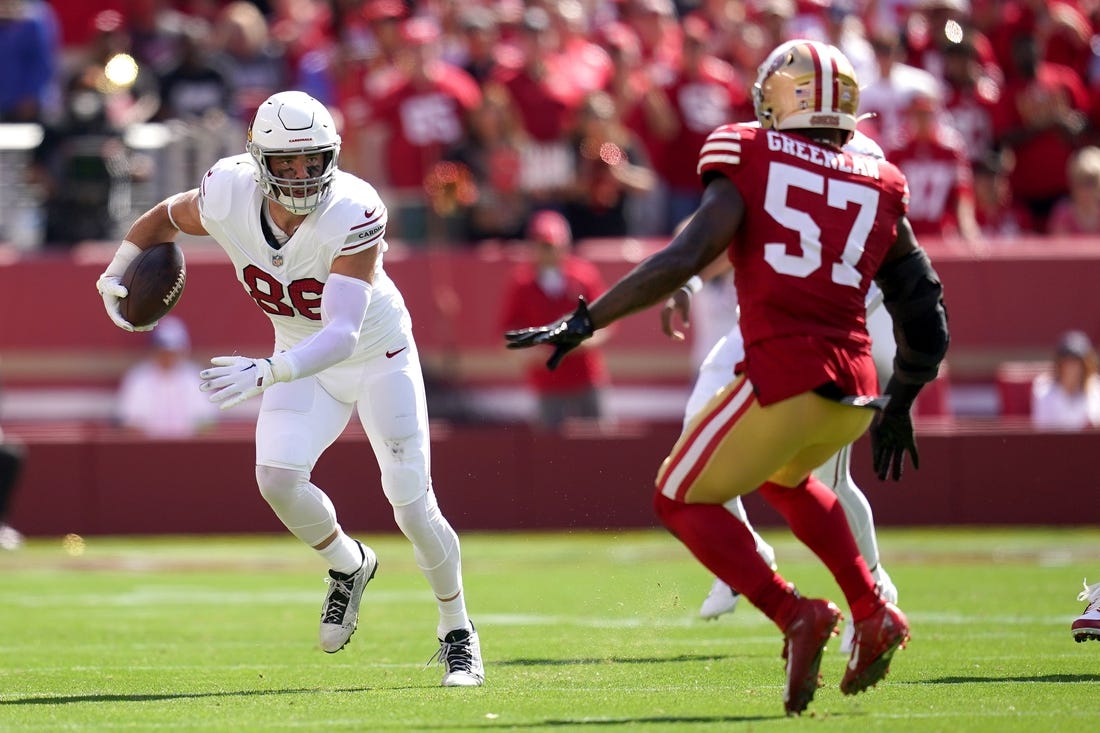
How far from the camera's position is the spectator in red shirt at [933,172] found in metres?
12.2

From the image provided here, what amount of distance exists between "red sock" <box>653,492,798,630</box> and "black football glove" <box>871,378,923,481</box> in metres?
0.78

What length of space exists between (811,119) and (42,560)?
291 inches

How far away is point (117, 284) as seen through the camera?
633cm

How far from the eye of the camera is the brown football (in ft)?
20.8

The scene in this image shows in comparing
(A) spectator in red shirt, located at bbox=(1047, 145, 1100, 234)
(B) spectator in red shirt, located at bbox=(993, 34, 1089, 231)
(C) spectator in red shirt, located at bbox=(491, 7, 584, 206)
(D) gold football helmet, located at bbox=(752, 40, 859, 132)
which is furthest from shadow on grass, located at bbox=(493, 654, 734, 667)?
(B) spectator in red shirt, located at bbox=(993, 34, 1089, 231)

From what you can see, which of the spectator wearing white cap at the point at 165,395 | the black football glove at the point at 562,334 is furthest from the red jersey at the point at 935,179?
the black football glove at the point at 562,334

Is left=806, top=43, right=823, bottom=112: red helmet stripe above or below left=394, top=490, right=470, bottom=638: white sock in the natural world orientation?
above

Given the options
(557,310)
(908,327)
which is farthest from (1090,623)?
(557,310)

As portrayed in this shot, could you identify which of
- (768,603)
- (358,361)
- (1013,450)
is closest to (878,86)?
(1013,450)

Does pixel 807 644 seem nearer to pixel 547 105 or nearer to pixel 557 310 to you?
pixel 557 310

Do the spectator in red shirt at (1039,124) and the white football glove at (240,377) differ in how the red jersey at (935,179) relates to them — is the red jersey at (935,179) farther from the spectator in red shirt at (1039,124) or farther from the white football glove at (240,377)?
the white football glove at (240,377)

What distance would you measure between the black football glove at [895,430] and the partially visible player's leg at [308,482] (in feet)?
6.09

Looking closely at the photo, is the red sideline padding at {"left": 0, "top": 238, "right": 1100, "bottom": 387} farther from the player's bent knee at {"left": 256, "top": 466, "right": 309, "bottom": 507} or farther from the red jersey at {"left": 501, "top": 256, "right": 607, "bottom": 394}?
the player's bent knee at {"left": 256, "top": 466, "right": 309, "bottom": 507}

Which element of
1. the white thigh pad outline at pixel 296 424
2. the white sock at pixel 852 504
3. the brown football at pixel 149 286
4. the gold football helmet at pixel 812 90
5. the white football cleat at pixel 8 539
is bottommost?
the white football cleat at pixel 8 539
